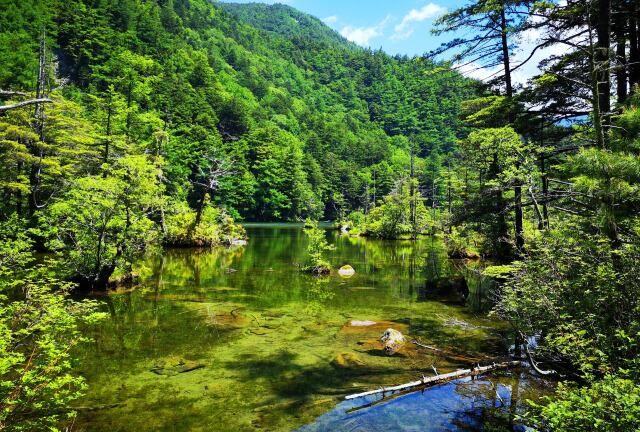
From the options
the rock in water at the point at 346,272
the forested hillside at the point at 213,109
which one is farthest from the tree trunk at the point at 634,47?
the rock in water at the point at 346,272

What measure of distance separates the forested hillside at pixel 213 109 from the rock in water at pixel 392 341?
10.7m

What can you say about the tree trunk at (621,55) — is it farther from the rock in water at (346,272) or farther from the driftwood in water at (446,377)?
the rock in water at (346,272)

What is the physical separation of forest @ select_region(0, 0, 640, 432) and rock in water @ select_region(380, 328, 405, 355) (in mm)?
2437

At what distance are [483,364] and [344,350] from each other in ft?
10.9

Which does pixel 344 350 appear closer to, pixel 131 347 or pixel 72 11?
pixel 131 347

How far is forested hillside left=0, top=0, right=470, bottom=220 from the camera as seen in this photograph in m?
43.8

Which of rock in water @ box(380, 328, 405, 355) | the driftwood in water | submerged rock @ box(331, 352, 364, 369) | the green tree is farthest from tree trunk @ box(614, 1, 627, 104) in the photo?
the green tree

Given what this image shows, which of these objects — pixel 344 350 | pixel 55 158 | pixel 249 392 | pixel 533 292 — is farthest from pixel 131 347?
pixel 55 158

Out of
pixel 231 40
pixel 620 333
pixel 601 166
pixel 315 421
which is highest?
pixel 231 40

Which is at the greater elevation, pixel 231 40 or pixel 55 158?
pixel 231 40

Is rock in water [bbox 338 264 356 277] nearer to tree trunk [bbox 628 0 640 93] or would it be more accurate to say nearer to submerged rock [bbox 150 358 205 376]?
submerged rock [bbox 150 358 205 376]

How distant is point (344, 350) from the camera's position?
32.3 ft

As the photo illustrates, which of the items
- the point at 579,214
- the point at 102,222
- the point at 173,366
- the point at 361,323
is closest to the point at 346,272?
the point at 361,323

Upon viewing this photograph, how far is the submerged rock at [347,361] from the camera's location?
8.95 meters
